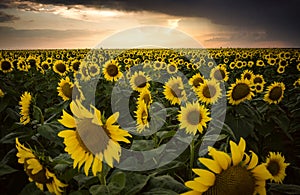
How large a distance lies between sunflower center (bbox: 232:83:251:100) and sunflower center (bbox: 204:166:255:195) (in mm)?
3050

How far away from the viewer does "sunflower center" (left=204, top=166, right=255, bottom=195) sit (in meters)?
1.47

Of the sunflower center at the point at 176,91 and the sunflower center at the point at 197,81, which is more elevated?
the sunflower center at the point at 197,81

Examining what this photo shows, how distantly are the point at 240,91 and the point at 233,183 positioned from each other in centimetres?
323

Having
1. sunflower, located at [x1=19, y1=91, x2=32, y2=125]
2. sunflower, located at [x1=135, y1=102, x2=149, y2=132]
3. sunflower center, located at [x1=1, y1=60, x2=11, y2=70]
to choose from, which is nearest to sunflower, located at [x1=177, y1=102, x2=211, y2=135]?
sunflower, located at [x1=135, y1=102, x2=149, y2=132]

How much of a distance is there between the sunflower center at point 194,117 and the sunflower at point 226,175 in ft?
6.42

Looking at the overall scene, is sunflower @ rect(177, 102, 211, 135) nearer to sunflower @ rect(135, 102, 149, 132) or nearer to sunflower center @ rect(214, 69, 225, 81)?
sunflower @ rect(135, 102, 149, 132)

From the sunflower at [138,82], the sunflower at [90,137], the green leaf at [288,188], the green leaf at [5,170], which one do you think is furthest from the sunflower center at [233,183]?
the sunflower at [138,82]

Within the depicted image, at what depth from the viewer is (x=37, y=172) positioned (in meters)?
1.78

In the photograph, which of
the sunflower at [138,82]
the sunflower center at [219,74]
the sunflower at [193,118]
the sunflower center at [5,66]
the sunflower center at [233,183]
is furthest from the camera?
the sunflower center at [5,66]

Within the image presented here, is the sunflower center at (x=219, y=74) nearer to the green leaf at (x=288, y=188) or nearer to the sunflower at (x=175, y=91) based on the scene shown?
the sunflower at (x=175, y=91)

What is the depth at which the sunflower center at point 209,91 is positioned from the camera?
4867 mm

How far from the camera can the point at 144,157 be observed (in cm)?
241

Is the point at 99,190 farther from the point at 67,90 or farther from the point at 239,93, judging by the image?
the point at 67,90

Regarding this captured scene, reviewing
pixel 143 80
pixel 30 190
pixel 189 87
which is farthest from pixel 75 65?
pixel 30 190
